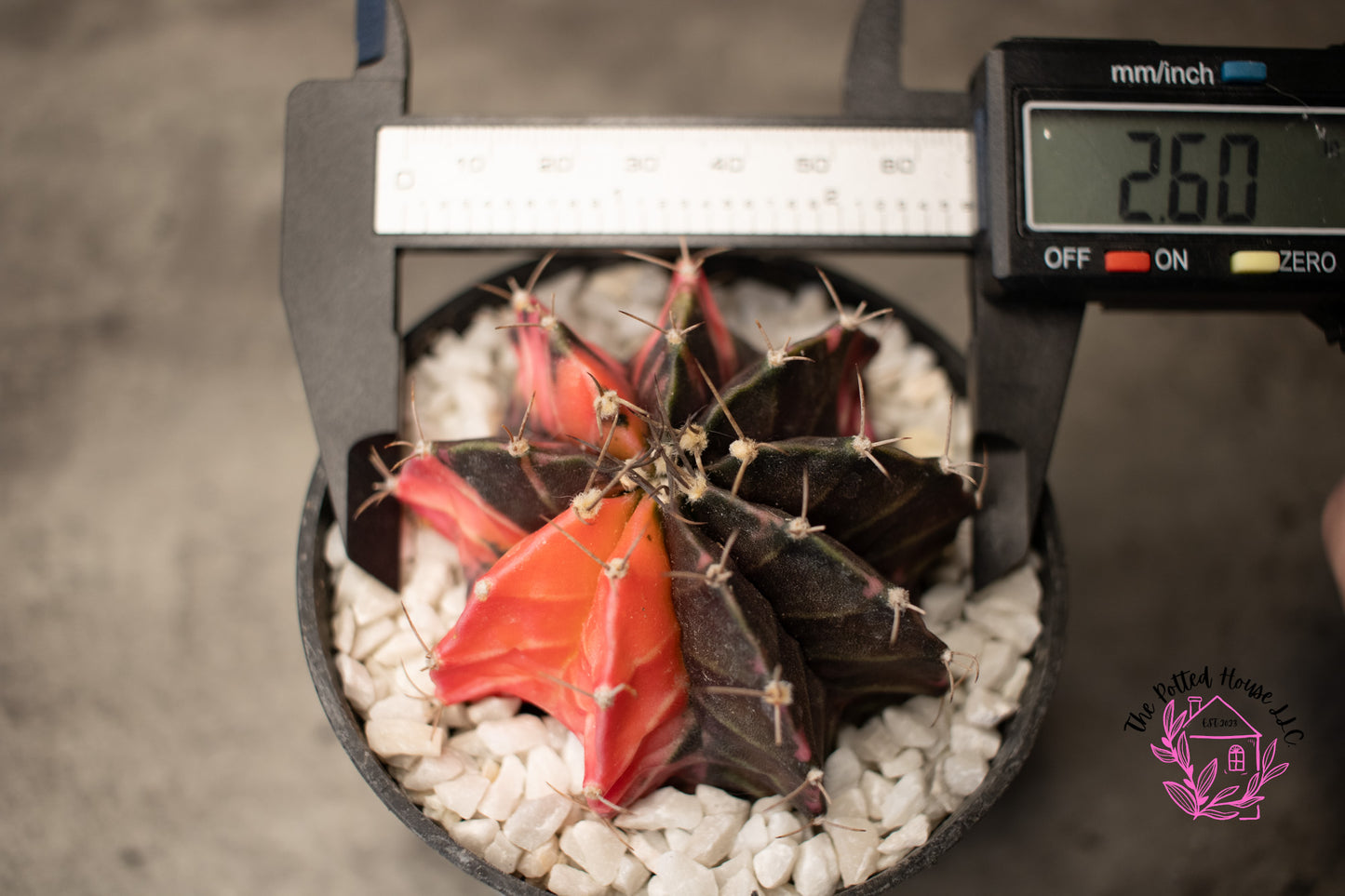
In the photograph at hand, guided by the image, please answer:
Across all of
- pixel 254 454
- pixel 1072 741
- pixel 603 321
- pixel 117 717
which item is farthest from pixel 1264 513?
pixel 117 717

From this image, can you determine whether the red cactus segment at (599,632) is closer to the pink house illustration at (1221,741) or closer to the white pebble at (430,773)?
the white pebble at (430,773)

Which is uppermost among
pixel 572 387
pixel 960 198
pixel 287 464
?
pixel 960 198

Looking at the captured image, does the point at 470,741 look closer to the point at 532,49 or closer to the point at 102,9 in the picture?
the point at 532,49

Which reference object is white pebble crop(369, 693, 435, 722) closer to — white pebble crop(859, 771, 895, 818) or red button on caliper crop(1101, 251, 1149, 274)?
white pebble crop(859, 771, 895, 818)

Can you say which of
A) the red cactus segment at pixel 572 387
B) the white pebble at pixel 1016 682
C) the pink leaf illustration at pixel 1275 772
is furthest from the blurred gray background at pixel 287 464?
the red cactus segment at pixel 572 387

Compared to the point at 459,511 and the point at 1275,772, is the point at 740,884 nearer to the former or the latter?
the point at 459,511

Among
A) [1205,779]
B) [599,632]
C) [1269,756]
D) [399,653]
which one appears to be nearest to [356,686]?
[399,653]

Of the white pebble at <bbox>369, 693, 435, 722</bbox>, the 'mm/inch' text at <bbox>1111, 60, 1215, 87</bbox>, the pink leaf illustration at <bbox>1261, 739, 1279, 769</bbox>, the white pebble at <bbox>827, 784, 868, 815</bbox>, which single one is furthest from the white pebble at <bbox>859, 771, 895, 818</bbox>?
the 'mm/inch' text at <bbox>1111, 60, 1215, 87</bbox>
